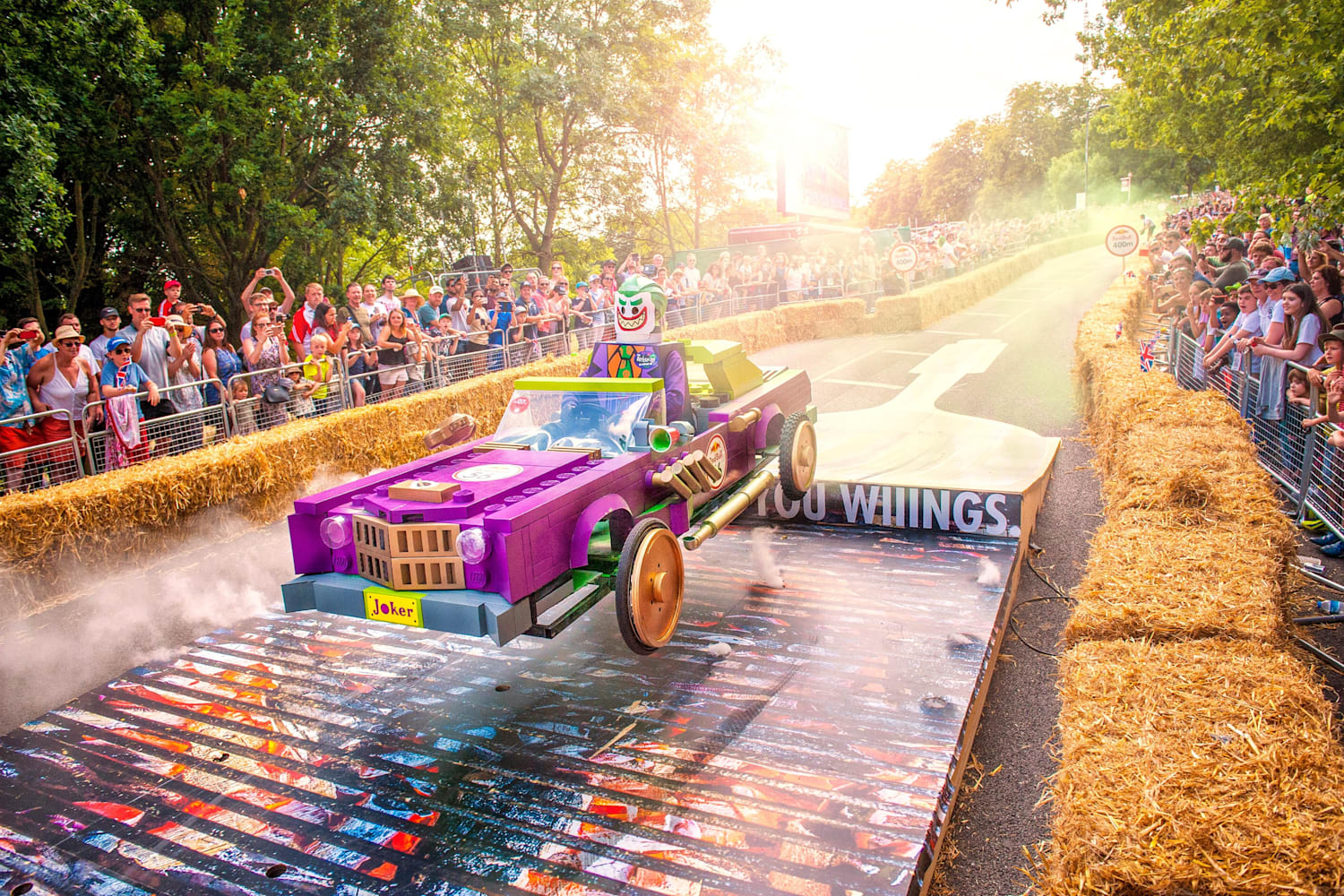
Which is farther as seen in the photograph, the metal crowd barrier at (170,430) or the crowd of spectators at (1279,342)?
the metal crowd barrier at (170,430)

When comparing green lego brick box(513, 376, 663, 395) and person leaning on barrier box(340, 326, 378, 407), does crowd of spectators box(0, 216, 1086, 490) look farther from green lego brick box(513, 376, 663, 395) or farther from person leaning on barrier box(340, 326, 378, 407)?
green lego brick box(513, 376, 663, 395)

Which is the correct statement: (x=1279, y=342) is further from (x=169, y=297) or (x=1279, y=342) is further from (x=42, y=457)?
(x=42, y=457)

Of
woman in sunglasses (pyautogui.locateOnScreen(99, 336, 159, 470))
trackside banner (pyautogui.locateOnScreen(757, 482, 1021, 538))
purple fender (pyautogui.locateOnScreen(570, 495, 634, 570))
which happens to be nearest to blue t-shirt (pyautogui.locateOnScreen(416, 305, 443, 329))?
woman in sunglasses (pyautogui.locateOnScreen(99, 336, 159, 470))

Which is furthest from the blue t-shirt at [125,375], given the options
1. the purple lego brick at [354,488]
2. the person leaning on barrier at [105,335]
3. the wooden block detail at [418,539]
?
the wooden block detail at [418,539]

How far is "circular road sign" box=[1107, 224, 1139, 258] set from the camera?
1986 centimetres

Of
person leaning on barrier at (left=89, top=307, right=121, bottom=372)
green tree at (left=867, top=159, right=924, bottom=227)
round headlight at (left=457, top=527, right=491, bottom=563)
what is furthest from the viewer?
green tree at (left=867, top=159, right=924, bottom=227)

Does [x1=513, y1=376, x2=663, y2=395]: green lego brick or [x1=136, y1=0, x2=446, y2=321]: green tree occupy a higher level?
[x1=136, y1=0, x2=446, y2=321]: green tree

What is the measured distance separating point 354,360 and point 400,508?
7115mm

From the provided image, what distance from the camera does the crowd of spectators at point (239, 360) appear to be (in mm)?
8250

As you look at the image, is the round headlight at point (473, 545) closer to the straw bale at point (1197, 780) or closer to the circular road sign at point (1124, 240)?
the straw bale at point (1197, 780)

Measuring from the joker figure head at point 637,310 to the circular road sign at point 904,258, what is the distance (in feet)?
67.0

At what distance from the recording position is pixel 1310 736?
3324 mm

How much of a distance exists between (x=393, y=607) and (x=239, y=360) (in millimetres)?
6955

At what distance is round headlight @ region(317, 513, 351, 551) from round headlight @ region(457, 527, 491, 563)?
0.84 m
